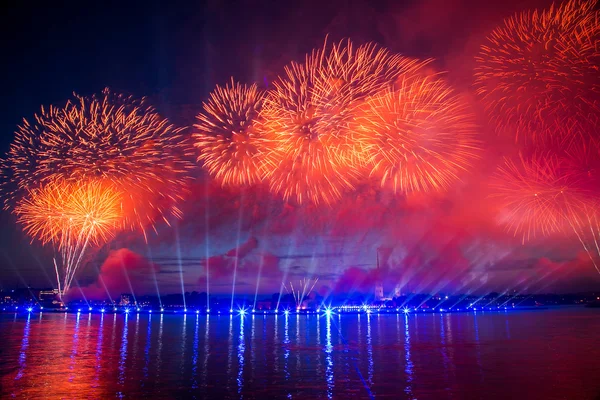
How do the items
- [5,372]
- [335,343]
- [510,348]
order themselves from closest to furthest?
[5,372] → [510,348] → [335,343]

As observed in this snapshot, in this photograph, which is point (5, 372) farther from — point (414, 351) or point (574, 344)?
point (574, 344)

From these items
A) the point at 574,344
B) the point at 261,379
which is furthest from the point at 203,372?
the point at 574,344

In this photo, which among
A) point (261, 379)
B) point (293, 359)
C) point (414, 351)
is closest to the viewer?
point (261, 379)

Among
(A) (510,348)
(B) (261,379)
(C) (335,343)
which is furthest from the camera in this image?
(C) (335,343)

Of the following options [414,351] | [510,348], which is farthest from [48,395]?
[510,348]

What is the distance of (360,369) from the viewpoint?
1859 cm

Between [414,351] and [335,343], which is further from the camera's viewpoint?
[335,343]

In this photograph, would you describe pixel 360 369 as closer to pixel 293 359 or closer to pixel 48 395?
pixel 293 359

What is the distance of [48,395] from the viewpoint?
13.8 m

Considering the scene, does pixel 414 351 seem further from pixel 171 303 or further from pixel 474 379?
pixel 171 303

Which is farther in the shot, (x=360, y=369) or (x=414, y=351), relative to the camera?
(x=414, y=351)

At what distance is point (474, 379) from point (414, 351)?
841cm

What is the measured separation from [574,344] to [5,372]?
3024 centimetres

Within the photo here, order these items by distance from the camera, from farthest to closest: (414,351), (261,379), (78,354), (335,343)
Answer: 1. (335,343)
2. (414,351)
3. (78,354)
4. (261,379)
